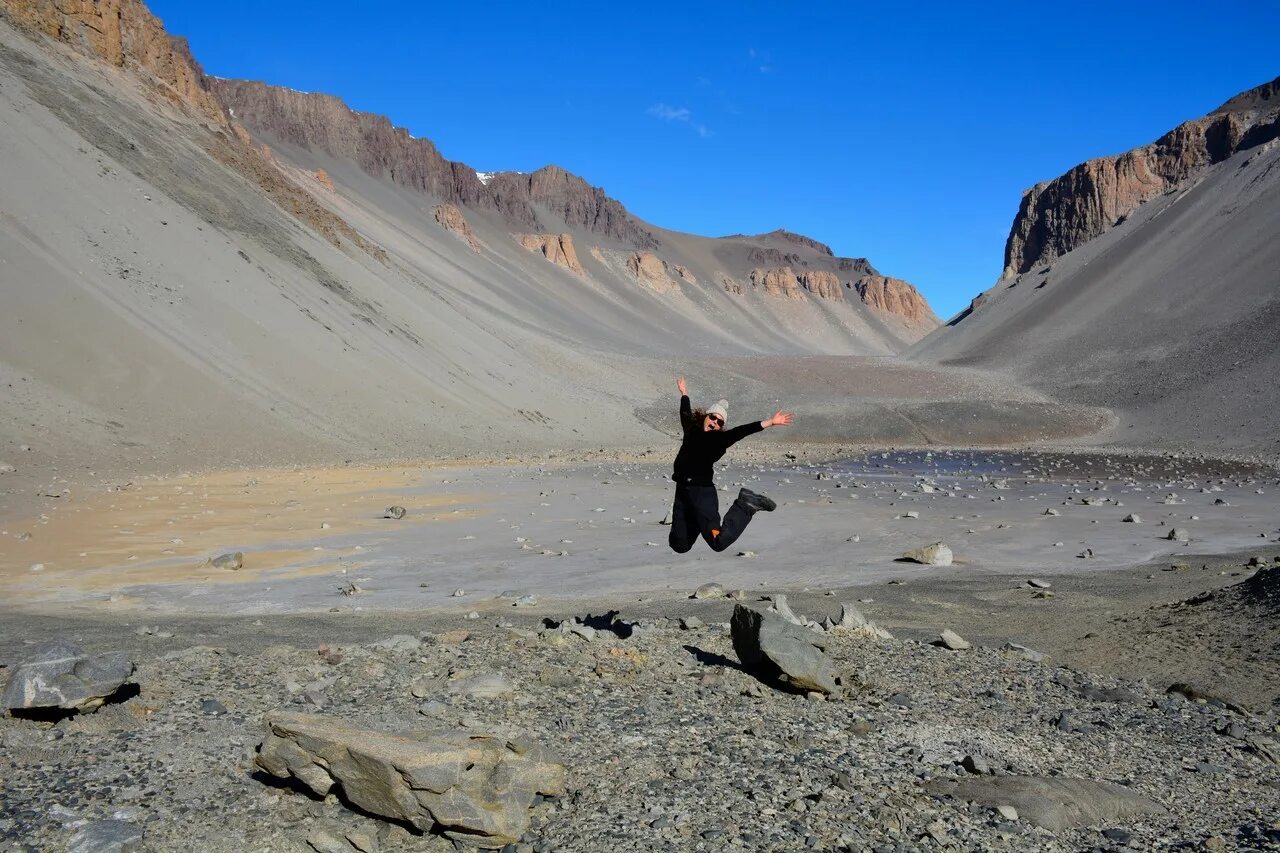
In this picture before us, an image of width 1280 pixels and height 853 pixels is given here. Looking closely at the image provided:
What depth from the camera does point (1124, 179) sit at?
340 feet

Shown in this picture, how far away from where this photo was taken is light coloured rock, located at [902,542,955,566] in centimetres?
1260

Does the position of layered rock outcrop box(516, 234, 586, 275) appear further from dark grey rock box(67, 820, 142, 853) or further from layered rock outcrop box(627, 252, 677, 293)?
dark grey rock box(67, 820, 142, 853)


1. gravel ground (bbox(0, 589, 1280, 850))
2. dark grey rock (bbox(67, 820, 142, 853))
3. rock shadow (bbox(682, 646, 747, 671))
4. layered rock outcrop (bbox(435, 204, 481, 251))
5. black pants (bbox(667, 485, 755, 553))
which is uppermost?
layered rock outcrop (bbox(435, 204, 481, 251))

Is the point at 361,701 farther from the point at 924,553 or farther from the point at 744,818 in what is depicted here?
the point at 924,553

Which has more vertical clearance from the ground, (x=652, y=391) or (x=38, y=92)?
(x=38, y=92)

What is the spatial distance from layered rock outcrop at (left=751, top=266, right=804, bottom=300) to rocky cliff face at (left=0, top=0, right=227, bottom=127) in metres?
137

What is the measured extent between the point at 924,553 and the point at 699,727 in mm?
8236

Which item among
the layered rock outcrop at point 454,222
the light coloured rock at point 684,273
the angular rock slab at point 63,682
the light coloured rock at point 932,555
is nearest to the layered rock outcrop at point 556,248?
the layered rock outcrop at point 454,222

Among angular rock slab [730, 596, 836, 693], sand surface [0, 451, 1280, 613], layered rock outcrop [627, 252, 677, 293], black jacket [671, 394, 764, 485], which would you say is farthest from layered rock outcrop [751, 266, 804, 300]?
angular rock slab [730, 596, 836, 693]

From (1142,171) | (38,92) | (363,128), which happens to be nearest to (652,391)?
(38,92)

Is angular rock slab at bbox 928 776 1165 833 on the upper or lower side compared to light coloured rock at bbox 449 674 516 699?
lower

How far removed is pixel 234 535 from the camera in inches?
559

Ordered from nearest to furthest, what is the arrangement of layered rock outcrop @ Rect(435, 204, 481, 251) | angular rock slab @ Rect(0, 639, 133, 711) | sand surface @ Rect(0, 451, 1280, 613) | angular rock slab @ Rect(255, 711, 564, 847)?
angular rock slab @ Rect(255, 711, 564, 847) < angular rock slab @ Rect(0, 639, 133, 711) < sand surface @ Rect(0, 451, 1280, 613) < layered rock outcrop @ Rect(435, 204, 481, 251)

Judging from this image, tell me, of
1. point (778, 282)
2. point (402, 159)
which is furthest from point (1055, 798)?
point (778, 282)
